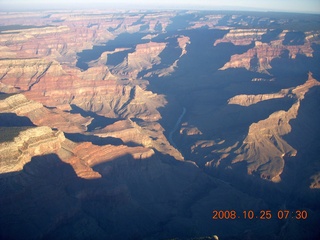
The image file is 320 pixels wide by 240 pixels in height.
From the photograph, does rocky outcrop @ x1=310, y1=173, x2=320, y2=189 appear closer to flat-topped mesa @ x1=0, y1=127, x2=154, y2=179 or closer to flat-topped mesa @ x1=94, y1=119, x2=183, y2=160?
flat-topped mesa @ x1=94, y1=119, x2=183, y2=160

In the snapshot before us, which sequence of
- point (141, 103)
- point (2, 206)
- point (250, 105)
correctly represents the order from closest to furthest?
point (2, 206) < point (250, 105) < point (141, 103)

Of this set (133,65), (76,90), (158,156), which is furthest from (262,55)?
(158,156)

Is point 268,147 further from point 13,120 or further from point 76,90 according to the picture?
point 76,90

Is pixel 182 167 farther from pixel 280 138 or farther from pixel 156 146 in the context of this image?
pixel 280 138

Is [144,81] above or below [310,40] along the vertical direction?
below

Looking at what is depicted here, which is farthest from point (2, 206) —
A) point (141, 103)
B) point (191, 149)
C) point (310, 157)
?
point (141, 103)
